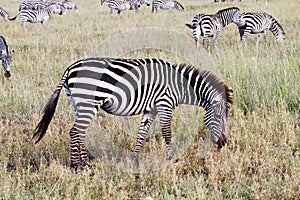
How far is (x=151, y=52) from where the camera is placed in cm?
914

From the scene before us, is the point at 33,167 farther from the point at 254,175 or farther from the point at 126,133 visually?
the point at 254,175

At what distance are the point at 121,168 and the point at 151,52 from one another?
17.8 ft

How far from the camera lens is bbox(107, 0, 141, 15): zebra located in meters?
21.2

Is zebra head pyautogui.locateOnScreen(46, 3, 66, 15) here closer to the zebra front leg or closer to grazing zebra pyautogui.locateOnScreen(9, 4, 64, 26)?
grazing zebra pyautogui.locateOnScreen(9, 4, 64, 26)

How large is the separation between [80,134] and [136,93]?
26.3 inches

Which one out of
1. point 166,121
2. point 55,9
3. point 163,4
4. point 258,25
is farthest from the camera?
point 163,4

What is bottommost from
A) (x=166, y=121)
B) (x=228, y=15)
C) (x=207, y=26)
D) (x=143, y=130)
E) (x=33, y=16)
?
(x=143, y=130)

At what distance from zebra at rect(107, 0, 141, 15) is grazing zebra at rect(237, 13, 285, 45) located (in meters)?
10.3

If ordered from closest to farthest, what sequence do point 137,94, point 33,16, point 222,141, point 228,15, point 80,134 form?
point 80,134, point 137,94, point 222,141, point 228,15, point 33,16

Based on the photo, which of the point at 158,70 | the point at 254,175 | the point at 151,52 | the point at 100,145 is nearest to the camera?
the point at 254,175

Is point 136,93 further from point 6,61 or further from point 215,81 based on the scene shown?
point 6,61

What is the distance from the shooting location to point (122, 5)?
2184 cm

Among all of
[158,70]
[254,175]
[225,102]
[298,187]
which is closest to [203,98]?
[225,102]

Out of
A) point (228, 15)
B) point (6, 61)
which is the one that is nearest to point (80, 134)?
point (6, 61)
